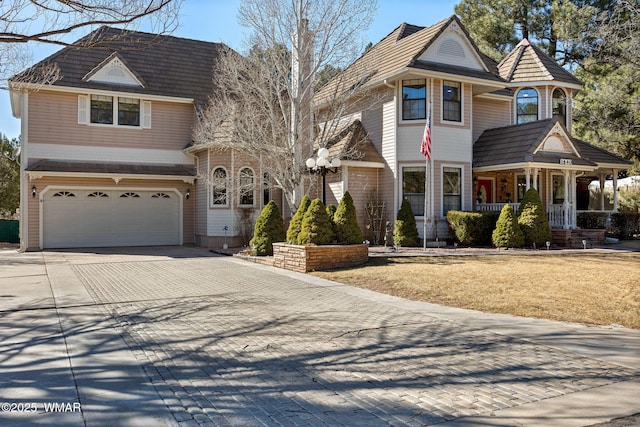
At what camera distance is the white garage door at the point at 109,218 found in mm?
20328

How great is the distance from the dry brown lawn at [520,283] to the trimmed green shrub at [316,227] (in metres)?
1.13

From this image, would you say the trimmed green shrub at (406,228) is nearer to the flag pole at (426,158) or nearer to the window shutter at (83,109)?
the flag pole at (426,158)

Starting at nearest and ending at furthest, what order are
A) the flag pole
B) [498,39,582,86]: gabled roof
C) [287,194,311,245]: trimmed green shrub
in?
[287,194,311,245]: trimmed green shrub, the flag pole, [498,39,582,86]: gabled roof

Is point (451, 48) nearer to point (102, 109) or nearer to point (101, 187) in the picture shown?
point (102, 109)

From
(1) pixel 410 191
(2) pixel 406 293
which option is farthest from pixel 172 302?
(1) pixel 410 191

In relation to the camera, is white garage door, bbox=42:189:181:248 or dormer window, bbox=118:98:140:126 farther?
dormer window, bbox=118:98:140:126

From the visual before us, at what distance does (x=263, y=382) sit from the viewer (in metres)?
4.78

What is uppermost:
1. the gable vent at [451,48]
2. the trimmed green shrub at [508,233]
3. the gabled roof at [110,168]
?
the gable vent at [451,48]

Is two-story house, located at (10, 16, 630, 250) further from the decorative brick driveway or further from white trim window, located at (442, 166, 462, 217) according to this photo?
the decorative brick driveway

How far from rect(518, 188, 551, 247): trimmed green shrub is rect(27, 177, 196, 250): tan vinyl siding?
13624mm

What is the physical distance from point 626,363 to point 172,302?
684 cm

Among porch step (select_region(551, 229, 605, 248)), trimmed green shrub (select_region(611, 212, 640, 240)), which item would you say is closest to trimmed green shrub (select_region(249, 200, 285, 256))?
porch step (select_region(551, 229, 605, 248))

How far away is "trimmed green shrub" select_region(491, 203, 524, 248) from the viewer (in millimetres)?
16797

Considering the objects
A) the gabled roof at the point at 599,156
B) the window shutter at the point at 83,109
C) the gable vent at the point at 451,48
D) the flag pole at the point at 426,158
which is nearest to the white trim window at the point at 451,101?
the flag pole at the point at 426,158
